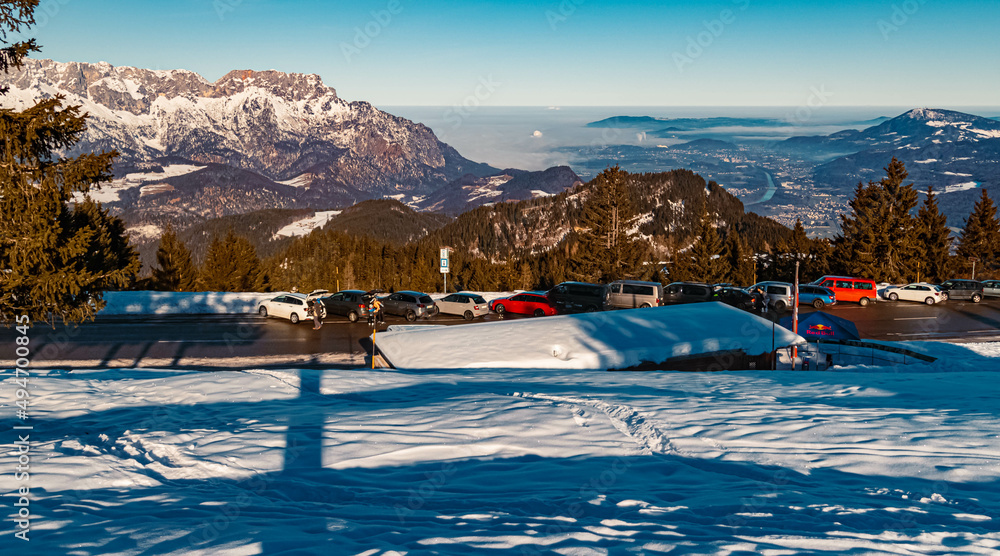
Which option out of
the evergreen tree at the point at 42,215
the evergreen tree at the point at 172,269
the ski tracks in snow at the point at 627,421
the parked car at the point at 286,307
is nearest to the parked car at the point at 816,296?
the parked car at the point at 286,307

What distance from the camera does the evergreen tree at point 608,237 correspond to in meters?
56.7

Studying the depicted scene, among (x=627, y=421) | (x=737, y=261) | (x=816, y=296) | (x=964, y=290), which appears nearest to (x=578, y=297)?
(x=816, y=296)

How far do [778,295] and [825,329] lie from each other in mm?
12792

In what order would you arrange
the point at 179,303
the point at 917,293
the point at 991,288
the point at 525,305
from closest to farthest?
the point at 179,303
the point at 525,305
the point at 917,293
the point at 991,288

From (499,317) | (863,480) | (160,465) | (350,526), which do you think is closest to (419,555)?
(350,526)

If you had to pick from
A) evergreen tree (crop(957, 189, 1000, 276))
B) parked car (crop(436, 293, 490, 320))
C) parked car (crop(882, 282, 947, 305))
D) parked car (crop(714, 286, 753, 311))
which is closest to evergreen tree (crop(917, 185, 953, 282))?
evergreen tree (crop(957, 189, 1000, 276))

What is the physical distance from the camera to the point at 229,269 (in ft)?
207

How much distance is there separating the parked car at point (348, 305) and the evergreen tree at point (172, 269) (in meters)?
29.2

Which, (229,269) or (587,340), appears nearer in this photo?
(587,340)

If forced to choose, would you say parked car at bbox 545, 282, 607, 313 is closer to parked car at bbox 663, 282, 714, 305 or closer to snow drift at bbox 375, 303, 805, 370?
parked car at bbox 663, 282, 714, 305

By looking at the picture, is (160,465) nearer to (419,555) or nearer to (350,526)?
(350,526)

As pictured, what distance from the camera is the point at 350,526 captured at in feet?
18.2

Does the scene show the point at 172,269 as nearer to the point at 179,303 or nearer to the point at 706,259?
the point at 179,303

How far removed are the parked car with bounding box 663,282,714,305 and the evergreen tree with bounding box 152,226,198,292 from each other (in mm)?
43861
